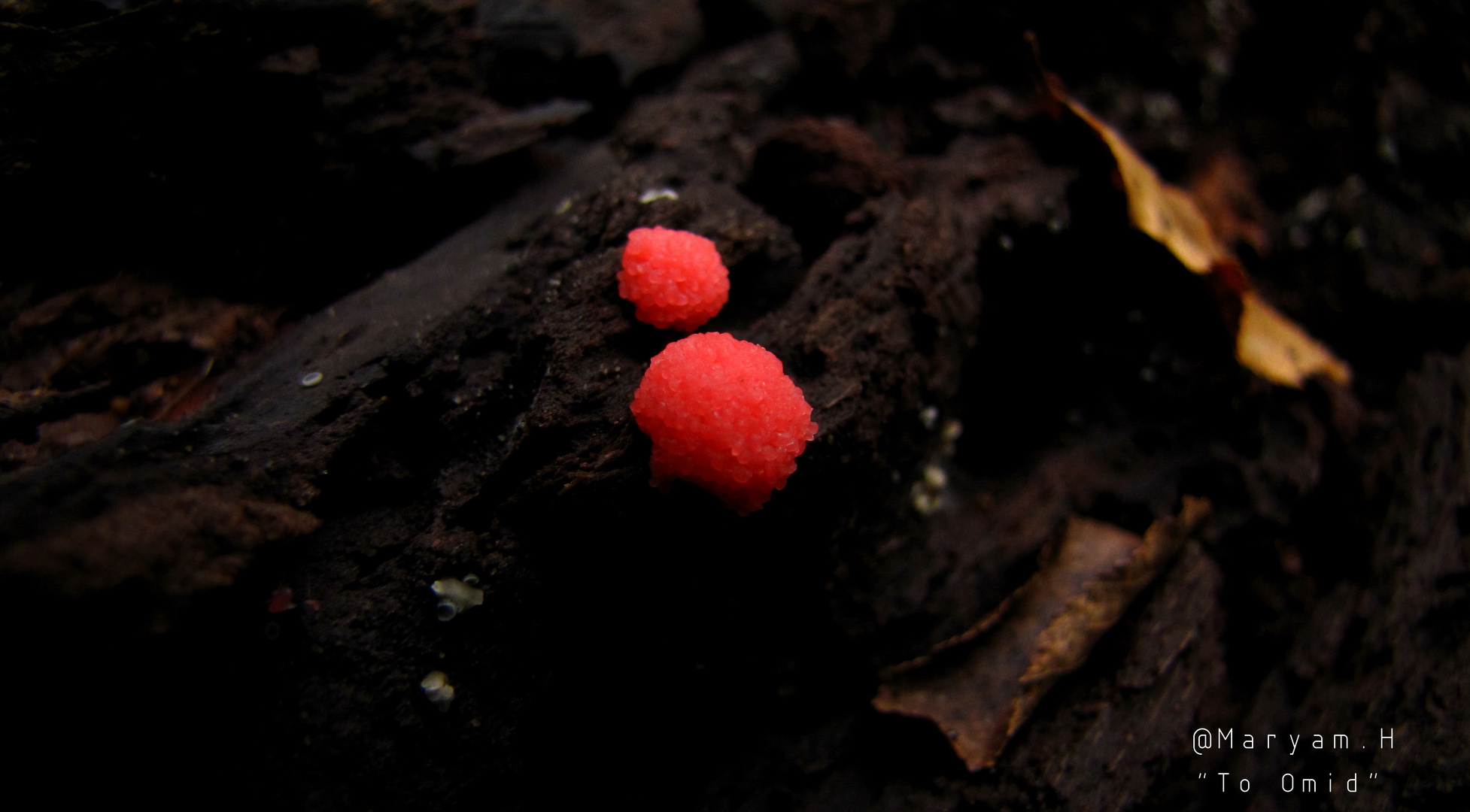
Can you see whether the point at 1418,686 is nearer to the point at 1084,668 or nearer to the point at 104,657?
the point at 1084,668

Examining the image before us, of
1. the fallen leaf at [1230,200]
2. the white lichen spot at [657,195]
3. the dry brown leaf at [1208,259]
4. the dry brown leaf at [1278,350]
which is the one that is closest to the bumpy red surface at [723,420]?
the white lichen spot at [657,195]

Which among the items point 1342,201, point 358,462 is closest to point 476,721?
point 358,462

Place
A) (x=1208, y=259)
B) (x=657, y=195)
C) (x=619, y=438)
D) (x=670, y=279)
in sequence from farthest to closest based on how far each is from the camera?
1. (x=1208, y=259)
2. (x=657, y=195)
3. (x=670, y=279)
4. (x=619, y=438)

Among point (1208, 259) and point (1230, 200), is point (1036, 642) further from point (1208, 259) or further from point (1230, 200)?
point (1230, 200)

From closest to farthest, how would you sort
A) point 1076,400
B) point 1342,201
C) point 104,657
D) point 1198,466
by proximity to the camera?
point 104,657 < point 1198,466 < point 1076,400 < point 1342,201

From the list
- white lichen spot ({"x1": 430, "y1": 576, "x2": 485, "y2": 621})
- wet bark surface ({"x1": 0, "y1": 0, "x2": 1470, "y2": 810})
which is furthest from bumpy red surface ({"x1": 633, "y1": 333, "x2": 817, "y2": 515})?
white lichen spot ({"x1": 430, "y1": 576, "x2": 485, "y2": 621})

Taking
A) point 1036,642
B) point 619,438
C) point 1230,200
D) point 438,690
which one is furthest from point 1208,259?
point 438,690

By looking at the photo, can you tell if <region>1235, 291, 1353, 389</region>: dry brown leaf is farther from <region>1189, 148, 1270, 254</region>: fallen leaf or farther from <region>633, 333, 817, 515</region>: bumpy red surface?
<region>633, 333, 817, 515</region>: bumpy red surface
